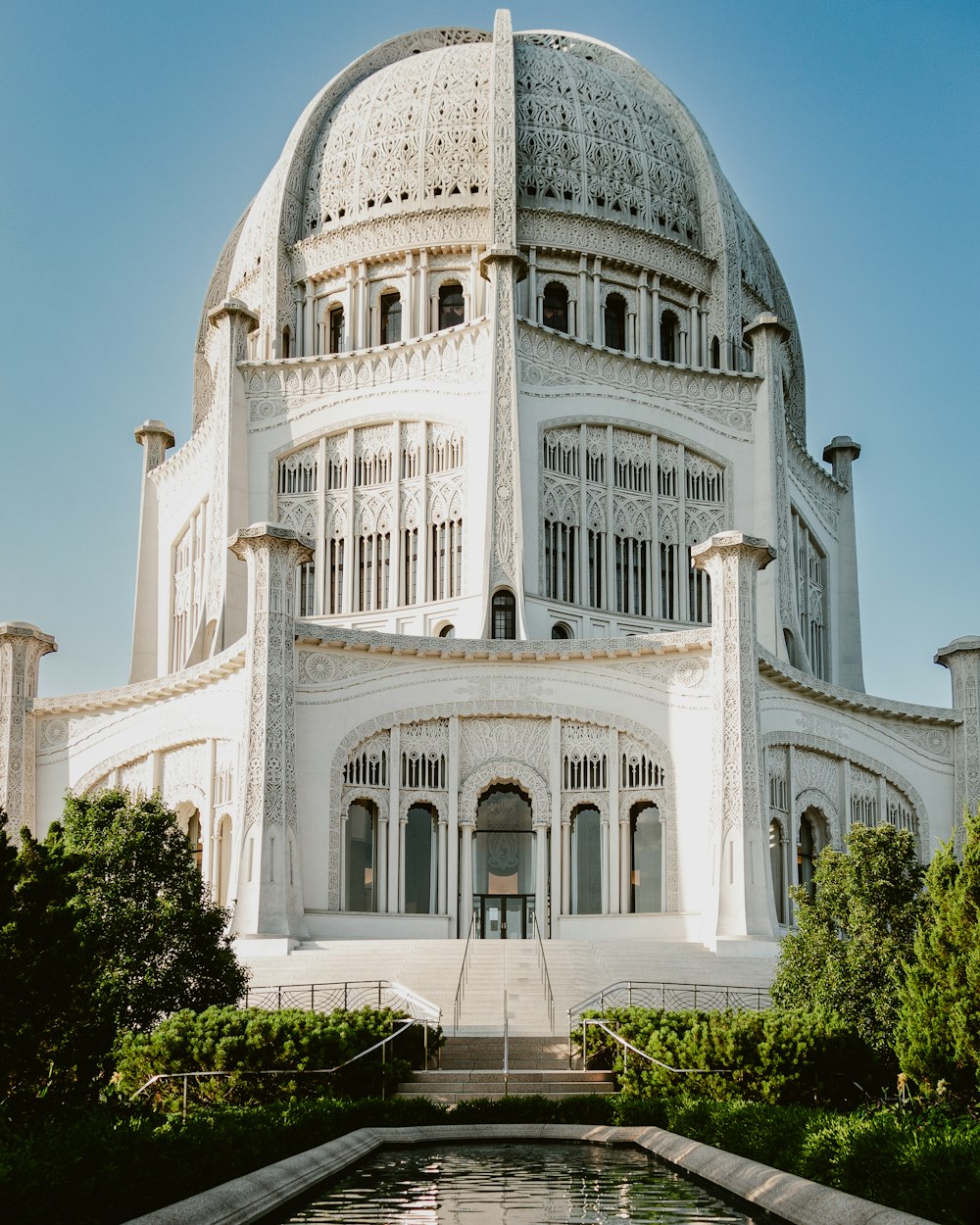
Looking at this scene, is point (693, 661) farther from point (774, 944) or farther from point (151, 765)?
point (151, 765)

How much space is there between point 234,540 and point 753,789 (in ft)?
38.1

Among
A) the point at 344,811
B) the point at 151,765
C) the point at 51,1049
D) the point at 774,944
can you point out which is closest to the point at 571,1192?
the point at 51,1049

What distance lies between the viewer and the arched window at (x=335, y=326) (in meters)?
43.9

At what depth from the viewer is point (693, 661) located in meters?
32.8

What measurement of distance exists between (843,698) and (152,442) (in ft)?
72.6

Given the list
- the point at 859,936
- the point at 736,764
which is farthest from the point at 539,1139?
the point at 736,764

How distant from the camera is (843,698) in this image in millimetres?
34750

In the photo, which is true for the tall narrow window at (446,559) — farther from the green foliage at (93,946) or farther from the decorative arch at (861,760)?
the green foliage at (93,946)

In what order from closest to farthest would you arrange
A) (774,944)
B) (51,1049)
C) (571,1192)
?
(571,1192), (51,1049), (774,944)

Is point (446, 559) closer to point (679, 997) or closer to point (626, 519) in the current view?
point (626, 519)

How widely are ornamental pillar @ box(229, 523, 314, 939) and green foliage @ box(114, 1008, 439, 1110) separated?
37.2 feet

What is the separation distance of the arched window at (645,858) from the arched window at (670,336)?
53.2 feet

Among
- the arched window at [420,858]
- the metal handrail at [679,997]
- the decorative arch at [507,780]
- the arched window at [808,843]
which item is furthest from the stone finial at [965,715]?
the arched window at [420,858]

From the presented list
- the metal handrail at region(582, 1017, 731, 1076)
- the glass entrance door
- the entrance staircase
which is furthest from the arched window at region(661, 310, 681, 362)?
the metal handrail at region(582, 1017, 731, 1076)
